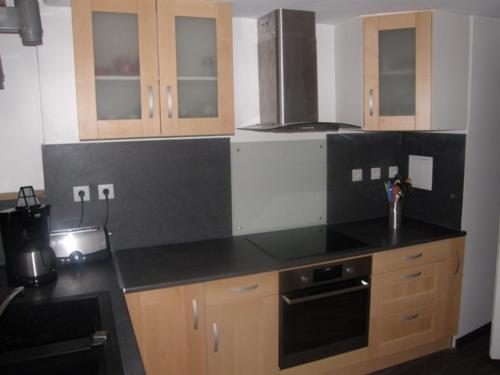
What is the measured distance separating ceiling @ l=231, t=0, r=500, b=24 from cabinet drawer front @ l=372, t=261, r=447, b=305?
5.05 ft

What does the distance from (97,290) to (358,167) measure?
1966mm

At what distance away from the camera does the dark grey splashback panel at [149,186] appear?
2.40 meters

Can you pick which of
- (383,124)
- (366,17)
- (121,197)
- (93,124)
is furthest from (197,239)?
(366,17)

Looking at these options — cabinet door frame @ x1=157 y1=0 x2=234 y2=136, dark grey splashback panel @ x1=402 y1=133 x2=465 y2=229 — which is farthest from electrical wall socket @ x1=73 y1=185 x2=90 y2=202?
dark grey splashback panel @ x1=402 y1=133 x2=465 y2=229

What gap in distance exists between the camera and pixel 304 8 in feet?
8.11

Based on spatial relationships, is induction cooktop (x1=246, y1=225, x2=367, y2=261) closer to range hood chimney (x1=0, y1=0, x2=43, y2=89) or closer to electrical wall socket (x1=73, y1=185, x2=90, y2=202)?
electrical wall socket (x1=73, y1=185, x2=90, y2=202)

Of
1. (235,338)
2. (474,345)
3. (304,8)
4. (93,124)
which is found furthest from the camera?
(474,345)

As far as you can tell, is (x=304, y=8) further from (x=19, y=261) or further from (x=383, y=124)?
(x=19, y=261)

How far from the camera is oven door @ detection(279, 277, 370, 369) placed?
2.38 m

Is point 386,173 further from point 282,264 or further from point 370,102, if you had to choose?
point 282,264

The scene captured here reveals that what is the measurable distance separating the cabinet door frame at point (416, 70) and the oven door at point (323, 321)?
966mm

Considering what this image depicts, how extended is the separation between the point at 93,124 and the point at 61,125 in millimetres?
288

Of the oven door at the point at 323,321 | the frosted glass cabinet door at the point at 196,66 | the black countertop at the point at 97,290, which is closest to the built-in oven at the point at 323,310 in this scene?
the oven door at the point at 323,321

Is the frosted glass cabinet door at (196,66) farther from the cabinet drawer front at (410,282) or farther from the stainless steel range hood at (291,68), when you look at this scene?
the cabinet drawer front at (410,282)
